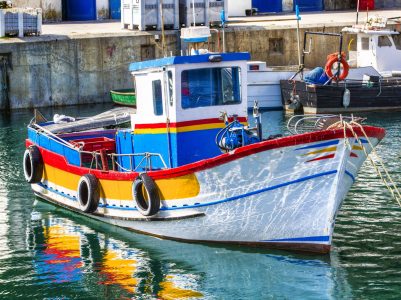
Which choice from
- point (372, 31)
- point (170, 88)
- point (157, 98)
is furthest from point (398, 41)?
point (170, 88)

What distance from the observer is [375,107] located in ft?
105

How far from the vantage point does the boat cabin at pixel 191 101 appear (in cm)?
1703

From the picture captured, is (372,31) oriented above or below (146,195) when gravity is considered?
Result: above

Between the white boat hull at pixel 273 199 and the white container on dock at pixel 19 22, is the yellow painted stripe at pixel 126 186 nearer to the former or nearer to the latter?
the white boat hull at pixel 273 199

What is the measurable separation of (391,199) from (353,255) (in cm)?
377

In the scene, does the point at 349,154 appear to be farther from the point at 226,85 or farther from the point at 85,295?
the point at 85,295

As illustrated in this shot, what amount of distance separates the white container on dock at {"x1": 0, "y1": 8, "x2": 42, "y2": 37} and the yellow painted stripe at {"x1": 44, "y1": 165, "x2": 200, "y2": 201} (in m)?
14.3

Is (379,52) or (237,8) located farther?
(237,8)

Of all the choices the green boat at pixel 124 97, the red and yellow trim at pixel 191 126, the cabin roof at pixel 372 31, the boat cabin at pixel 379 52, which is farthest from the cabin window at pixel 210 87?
the boat cabin at pixel 379 52

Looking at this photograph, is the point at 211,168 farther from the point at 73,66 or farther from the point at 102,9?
the point at 102,9

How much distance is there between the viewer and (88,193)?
719 inches

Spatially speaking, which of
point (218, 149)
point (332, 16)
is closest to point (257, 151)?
point (218, 149)

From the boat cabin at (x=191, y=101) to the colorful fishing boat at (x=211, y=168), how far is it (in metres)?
0.02

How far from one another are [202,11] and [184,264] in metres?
21.0
